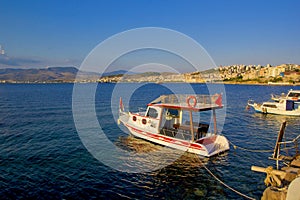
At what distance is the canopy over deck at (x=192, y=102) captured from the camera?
18.7 meters

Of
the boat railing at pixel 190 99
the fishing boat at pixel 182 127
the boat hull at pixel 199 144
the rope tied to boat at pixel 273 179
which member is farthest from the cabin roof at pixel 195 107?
the rope tied to boat at pixel 273 179

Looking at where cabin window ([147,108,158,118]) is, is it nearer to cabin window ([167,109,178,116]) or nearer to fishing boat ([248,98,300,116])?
cabin window ([167,109,178,116])

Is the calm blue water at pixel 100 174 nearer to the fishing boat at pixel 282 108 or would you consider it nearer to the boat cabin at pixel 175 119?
the boat cabin at pixel 175 119

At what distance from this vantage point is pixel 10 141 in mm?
22031

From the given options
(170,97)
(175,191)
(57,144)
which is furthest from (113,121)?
(175,191)

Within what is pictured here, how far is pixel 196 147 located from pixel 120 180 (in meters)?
6.89

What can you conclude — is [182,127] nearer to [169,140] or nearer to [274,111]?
[169,140]

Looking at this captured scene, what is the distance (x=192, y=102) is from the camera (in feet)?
63.8

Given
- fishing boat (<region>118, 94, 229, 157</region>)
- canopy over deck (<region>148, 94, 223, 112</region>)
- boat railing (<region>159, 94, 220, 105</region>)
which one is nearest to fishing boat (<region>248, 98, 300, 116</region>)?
fishing boat (<region>118, 94, 229, 157</region>)

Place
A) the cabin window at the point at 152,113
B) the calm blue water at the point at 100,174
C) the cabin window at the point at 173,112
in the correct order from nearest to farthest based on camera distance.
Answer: the calm blue water at the point at 100,174
the cabin window at the point at 173,112
the cabin window at the point at 152,113

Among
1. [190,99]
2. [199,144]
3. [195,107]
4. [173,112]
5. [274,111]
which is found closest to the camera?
[199,144]

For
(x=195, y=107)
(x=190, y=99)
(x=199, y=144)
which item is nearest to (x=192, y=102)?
(x=190, y=99)

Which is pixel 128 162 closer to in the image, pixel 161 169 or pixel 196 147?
pixel 161 169

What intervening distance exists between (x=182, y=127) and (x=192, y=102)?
2.76 m
